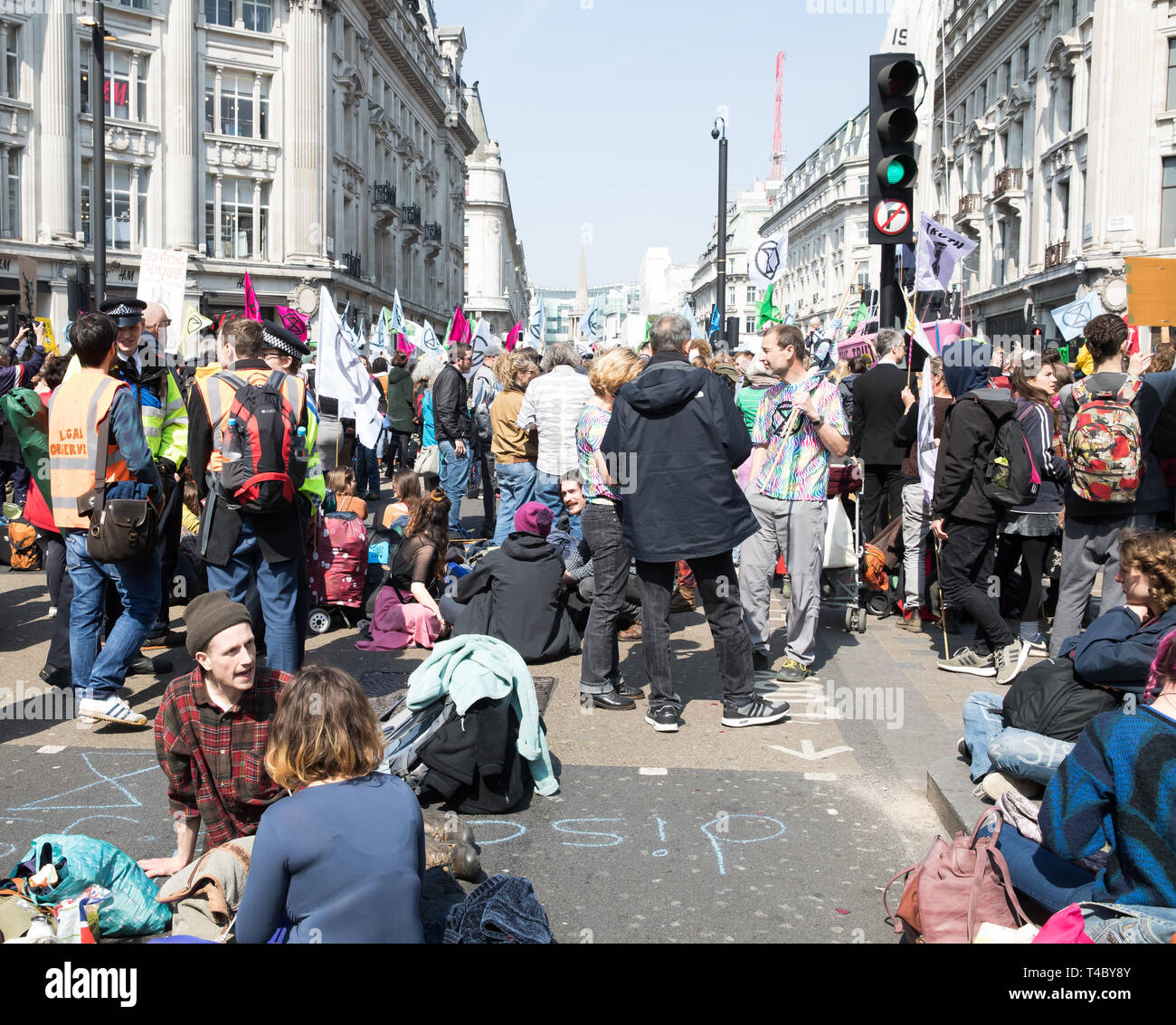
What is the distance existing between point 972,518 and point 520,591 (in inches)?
111

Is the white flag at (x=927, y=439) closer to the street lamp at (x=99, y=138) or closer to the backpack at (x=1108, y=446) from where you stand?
the backpack at (x=1108, y=446)

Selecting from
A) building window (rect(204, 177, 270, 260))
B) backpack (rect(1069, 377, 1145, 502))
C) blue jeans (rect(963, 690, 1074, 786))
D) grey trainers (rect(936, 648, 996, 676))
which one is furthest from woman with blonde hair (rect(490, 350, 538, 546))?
building window (rect(204, 177, 270, 260))

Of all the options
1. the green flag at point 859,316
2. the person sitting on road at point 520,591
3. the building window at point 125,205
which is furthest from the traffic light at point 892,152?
the building window at point 125,205

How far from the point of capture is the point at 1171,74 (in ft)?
115

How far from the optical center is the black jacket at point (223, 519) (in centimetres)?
578

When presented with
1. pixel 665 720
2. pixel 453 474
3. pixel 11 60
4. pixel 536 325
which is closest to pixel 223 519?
pixel 665 720

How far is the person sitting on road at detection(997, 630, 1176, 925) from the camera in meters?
2.93

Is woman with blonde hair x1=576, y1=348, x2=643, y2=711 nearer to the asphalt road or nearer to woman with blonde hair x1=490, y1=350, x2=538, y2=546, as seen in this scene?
the asphalt road

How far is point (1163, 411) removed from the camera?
659 centimetres

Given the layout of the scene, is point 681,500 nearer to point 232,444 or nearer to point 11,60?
point 232,444

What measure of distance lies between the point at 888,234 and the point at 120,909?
6.28 meters

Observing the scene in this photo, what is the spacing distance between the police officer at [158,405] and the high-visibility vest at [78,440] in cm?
26
